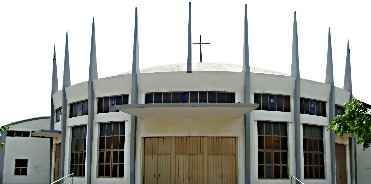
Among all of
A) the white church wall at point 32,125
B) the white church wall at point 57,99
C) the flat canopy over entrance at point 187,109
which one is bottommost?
the white church wall at point 32,125

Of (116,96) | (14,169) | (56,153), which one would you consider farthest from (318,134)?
(14,169)

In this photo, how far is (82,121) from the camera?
25.8 metres

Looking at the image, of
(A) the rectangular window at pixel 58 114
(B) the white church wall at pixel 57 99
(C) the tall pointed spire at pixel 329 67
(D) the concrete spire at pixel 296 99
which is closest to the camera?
(D) the concrete spire at pixel 296 99

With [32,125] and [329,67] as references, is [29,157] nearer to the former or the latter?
[32,125]

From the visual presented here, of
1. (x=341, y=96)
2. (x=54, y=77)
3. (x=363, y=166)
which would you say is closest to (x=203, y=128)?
(x=341, y=96)

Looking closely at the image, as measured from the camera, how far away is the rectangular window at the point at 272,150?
23.2 m

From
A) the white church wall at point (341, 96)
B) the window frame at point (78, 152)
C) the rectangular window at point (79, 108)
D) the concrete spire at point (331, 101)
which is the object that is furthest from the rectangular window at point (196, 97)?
the white church wall at point (341, 96)

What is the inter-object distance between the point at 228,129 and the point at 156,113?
11.5 feet

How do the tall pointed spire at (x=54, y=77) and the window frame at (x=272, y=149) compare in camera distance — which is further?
the tall pointed spire at (x=54, y=77)

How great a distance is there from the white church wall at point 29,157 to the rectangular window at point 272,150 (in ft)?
55.7

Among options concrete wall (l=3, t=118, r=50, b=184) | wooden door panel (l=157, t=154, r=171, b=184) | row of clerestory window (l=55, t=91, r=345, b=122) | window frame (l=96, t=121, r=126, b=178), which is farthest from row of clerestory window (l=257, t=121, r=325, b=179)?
concrete wall (l=3, t=118, r=50, b=184)

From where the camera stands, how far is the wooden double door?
23.0 m

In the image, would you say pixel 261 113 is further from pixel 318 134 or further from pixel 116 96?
pixel 116 96

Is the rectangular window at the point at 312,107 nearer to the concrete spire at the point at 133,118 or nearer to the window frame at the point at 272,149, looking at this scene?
the window frame at the point at 272,149
